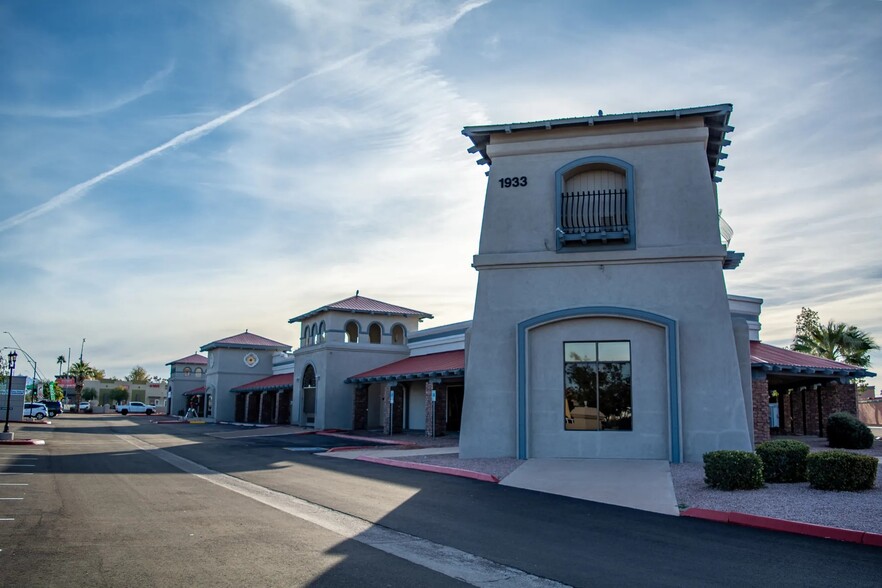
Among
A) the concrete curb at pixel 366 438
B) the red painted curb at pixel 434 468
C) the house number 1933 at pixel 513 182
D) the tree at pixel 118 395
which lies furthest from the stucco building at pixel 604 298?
the tree at pixel 118 395

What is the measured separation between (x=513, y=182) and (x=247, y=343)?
42809mm

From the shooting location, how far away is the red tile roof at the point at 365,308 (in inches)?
1642

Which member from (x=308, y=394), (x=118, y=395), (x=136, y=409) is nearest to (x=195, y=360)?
(x=136, y=409)

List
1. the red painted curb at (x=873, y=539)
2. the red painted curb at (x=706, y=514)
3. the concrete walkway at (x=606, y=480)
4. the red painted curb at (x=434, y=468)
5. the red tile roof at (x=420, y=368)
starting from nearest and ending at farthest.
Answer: the red painted curb at (x=873, y=539), the red painted curb at (x=706, y=514), the concrete walkway at (x=606, y=480), the red painted curb at (x=434, y=468), the red tile roof at (x=420, y=368)

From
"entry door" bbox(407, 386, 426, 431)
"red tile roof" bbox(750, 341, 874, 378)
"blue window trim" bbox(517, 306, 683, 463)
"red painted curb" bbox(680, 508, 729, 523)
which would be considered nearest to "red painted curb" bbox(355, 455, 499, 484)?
"blue window trim" bbox(517, 306, 683, 463)

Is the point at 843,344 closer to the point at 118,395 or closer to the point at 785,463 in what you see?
the point at 785,463

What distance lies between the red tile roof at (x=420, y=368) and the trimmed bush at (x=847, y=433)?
12.8 m

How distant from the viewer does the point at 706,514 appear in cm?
1155

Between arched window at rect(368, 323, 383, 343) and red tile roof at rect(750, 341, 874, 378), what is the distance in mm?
21829

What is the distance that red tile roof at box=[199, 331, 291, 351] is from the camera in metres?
58.8

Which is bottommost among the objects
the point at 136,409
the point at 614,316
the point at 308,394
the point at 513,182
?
the point at 136,409

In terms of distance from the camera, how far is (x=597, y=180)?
20.7 meters

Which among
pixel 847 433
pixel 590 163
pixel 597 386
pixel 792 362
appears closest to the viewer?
pixel 597 386

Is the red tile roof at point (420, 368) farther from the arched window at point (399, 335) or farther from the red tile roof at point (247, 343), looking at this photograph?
the red tile roof at point (247, 343)
